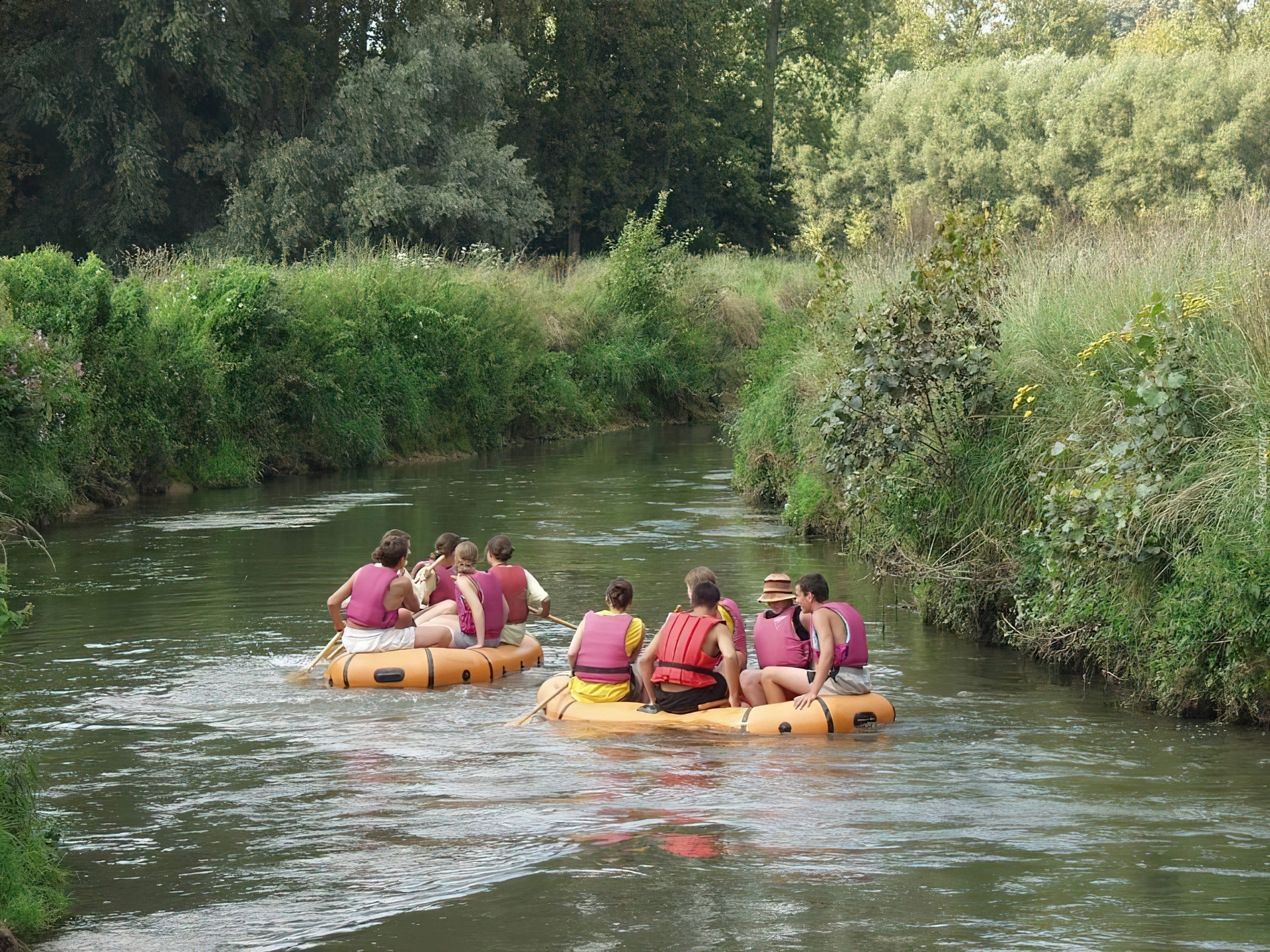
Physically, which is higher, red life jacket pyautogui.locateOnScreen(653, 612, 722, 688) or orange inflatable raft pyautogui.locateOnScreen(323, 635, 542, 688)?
red life jacket pyautogui.locateOnScreen(653, 612, 722, 688)

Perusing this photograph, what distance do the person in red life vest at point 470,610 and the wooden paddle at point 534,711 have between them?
4.98 ft

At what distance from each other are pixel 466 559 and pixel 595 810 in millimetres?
4216

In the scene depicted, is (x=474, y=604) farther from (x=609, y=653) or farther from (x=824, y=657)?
(x=824, y=657)

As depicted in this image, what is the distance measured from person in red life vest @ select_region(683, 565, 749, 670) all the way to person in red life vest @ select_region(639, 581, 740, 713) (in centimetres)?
5

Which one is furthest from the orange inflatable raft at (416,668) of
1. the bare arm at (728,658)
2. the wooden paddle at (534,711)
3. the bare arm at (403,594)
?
Answer: the bare arm at (728,658)

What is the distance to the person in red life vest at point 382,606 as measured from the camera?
468 inches

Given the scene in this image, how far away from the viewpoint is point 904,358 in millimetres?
13172

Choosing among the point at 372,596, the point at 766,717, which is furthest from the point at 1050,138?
the point at 766,717

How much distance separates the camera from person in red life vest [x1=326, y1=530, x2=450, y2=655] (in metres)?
11.9

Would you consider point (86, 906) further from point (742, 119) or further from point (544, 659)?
point (742, 119)

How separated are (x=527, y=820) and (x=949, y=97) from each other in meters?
62.7

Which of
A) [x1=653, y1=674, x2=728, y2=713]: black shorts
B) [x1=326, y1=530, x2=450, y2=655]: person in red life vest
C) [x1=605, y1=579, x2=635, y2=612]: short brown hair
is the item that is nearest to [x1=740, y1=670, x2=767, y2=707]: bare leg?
[x1=653, y1=674, x2=728, y2=713]: black shorts

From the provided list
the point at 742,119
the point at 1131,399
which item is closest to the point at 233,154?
the point at 742,119

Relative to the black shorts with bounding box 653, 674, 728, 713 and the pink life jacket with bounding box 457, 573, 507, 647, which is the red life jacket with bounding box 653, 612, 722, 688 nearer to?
the black shorts with bounding box 653, 674, 728, 713
